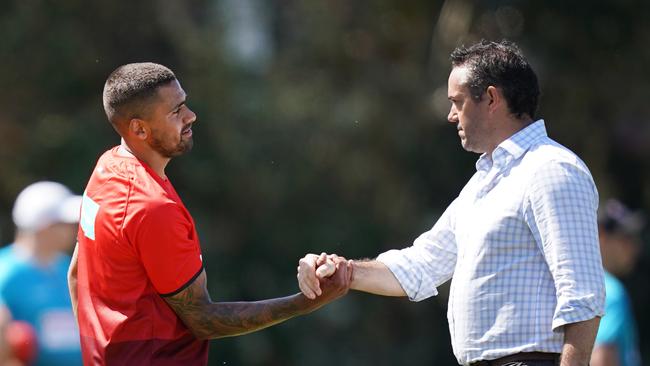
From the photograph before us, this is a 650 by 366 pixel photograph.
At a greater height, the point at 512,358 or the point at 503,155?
the point at 503,155

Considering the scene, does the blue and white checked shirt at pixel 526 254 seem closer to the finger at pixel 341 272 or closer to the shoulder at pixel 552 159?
the shoulder at pixel 552 159

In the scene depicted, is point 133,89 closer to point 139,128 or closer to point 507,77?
point 139,128

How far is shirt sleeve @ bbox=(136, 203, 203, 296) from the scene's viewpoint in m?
4.38

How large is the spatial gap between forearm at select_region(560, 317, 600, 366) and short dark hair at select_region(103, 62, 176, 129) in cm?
187

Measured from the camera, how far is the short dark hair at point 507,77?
15.0 feet

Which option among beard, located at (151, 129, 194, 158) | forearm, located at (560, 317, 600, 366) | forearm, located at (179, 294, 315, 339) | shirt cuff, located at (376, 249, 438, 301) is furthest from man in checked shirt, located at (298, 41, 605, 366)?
beard, located at (151, 129, 194, 158)

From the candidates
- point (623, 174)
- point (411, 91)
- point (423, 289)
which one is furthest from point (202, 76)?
point (423, 289)

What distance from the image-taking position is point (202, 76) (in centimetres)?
1273

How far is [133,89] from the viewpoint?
4.64m

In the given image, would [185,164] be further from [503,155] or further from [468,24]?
[503,155]

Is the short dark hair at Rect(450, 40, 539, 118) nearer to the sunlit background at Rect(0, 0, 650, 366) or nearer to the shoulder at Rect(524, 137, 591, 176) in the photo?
the shoulder at Rect(524, 137, 591, 176)

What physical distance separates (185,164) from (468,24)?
11.9 feet

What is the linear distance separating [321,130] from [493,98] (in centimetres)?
864

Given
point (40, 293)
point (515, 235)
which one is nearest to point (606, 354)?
point (515, 235)
